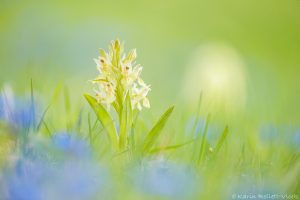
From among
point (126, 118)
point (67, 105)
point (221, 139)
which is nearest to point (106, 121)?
point (126, 118)

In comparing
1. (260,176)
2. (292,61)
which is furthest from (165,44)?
(260,176)

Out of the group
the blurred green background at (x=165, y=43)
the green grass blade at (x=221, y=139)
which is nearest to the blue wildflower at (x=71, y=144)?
the blurred green background at (x=165, y=43)

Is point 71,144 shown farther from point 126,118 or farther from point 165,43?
point 165,43

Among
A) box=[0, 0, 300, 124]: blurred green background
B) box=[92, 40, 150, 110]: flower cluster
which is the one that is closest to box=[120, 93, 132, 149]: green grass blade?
box=[92, 40, 150, 110]: flower cluster

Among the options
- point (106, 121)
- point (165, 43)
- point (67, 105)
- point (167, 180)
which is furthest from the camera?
point (165, 43)

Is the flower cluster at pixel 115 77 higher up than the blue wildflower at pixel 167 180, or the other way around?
the flower cluster at pixel 115 77

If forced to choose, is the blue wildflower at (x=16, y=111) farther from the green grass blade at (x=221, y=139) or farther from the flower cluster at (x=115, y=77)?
the green grass blade at (x=221, y=139)

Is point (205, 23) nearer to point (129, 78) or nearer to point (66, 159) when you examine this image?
point (129, 78)
